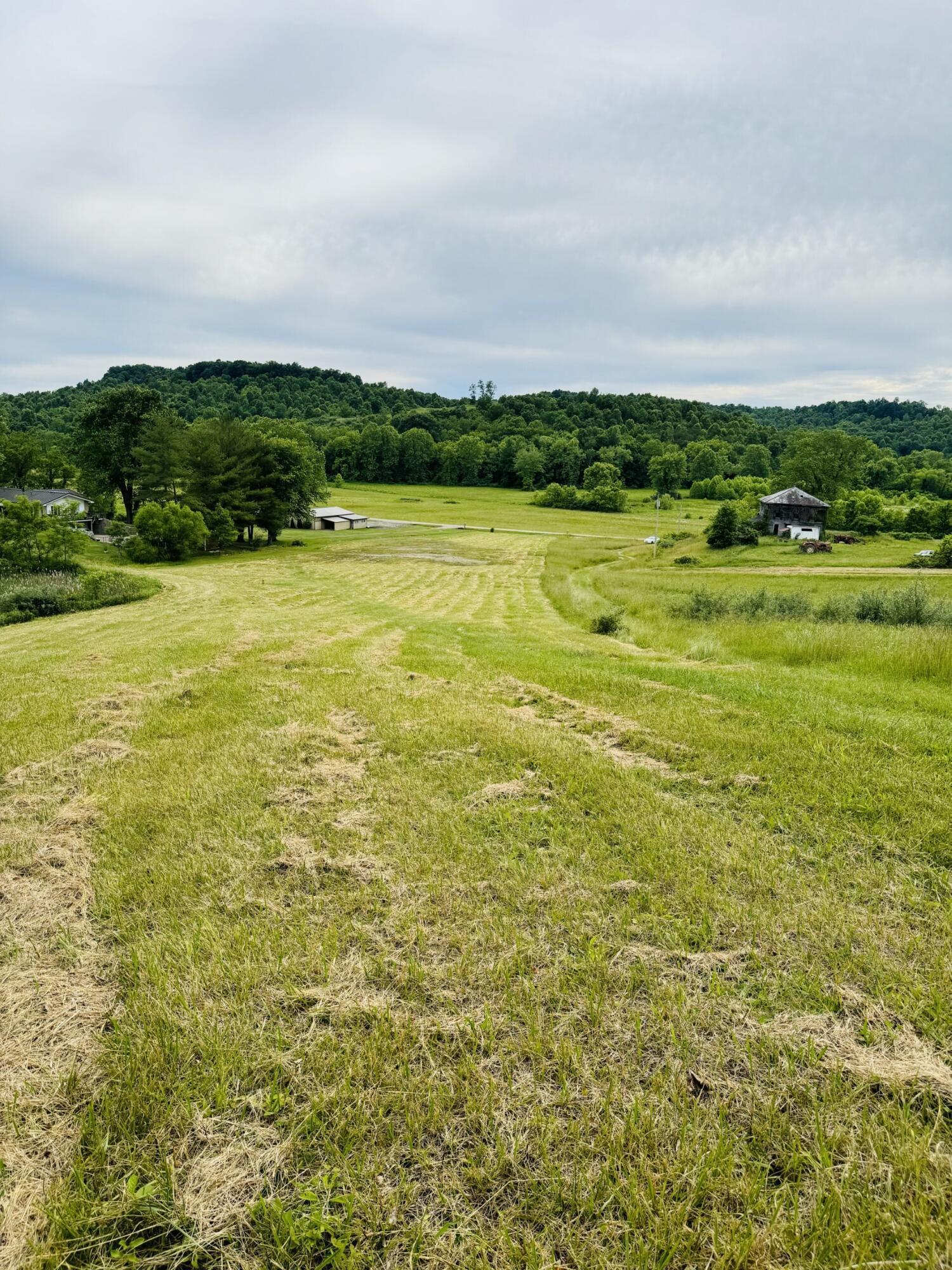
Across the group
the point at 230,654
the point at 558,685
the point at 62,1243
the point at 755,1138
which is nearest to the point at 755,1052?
the point at 755,1138

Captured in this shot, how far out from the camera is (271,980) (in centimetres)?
358

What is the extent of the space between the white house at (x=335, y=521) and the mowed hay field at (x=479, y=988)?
68.8 m

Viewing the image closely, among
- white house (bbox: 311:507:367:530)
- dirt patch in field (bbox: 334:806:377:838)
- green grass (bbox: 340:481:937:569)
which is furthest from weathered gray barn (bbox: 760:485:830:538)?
dirt patch in field (bbox: 334:806:377:838)

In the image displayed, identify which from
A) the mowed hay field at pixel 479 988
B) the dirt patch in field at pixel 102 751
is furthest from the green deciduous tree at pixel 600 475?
the dirt patch in field at pixel 102 751

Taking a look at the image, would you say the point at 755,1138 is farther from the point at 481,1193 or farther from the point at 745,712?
the point at 745,712

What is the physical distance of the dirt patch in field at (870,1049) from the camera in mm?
2889

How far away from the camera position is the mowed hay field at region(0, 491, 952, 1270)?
7.80 ft

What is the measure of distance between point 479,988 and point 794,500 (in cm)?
8139

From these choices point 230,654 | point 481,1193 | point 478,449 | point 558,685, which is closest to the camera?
point 481,1193

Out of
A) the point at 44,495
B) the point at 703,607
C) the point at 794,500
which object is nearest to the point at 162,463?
the point at 44,495

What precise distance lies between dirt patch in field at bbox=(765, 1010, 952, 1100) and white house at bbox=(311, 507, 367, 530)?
74.6m

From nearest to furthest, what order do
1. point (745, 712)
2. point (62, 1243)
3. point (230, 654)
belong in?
point (62, 1243) → point (745, 712) → point (230, 654)

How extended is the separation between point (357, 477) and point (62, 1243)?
143 meters

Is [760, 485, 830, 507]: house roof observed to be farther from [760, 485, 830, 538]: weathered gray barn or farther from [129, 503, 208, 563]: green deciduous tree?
[129, 503, 208, 563]: green deciduous tree
